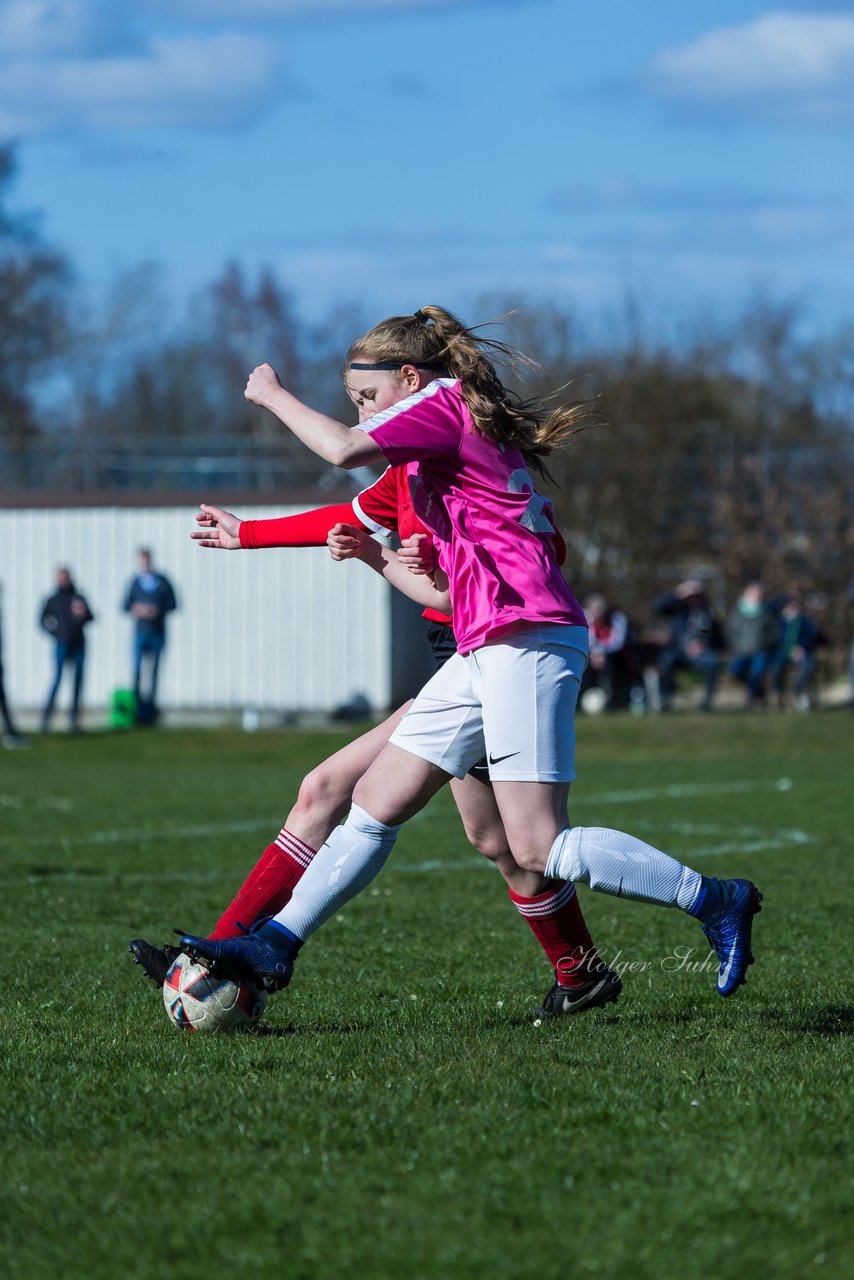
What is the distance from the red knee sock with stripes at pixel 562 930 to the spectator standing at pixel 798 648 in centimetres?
2090

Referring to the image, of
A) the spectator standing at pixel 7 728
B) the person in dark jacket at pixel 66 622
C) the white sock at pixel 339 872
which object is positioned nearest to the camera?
the white sock at pixel 339 872

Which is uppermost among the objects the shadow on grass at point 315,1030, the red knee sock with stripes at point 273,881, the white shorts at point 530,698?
the white shorts at point 530,698

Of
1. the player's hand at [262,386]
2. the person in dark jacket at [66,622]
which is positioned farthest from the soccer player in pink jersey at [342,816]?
the person in dark jacket at [66,622]

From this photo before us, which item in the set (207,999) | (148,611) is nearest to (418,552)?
(207,999)

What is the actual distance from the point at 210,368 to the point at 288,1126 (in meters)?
72.6

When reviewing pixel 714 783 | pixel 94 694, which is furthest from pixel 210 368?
pixel 714 783

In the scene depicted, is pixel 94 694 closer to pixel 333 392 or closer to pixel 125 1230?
pixel 125 1230

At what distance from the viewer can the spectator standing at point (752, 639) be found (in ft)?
83.5

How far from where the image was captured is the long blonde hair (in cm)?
467

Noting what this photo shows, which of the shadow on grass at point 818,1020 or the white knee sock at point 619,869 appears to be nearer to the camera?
the white knee sock at point 619,869

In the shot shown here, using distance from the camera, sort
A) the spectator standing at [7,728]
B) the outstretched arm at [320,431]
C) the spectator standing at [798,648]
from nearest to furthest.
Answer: the outstretched arm at [320,431]
the spectator standing at [7,728]
the spectator standing at [798,648]

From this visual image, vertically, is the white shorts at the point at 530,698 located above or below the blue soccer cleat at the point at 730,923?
above

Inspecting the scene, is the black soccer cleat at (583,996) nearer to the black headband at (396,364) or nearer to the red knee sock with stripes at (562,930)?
the red knee sock with stripes at (562,930)

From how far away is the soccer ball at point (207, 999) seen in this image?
5.06 m
